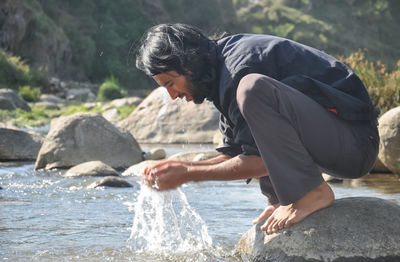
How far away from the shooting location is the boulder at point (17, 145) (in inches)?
347

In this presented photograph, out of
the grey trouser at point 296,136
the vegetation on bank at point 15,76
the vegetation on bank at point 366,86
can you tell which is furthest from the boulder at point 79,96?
the grey trouser at point 296,136

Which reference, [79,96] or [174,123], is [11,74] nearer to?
[79,96]

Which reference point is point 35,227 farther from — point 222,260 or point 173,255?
point 222,260

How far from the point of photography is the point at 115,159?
8352 mm

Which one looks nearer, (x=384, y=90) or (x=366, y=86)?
(x=384, y=90)

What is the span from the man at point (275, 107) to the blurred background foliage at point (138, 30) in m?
5.27

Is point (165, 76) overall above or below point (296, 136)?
above

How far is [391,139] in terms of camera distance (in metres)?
6.53

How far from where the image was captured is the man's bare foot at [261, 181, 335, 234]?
315 cm

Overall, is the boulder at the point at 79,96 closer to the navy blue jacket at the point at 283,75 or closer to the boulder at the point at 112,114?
the boulder at the point at 112,114

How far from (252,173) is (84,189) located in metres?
3.51

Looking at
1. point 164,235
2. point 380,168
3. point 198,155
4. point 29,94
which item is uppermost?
point 164,235

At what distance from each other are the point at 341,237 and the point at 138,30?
48.3 m

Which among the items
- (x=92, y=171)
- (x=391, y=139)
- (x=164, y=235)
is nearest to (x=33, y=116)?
(x=92, y=171)
